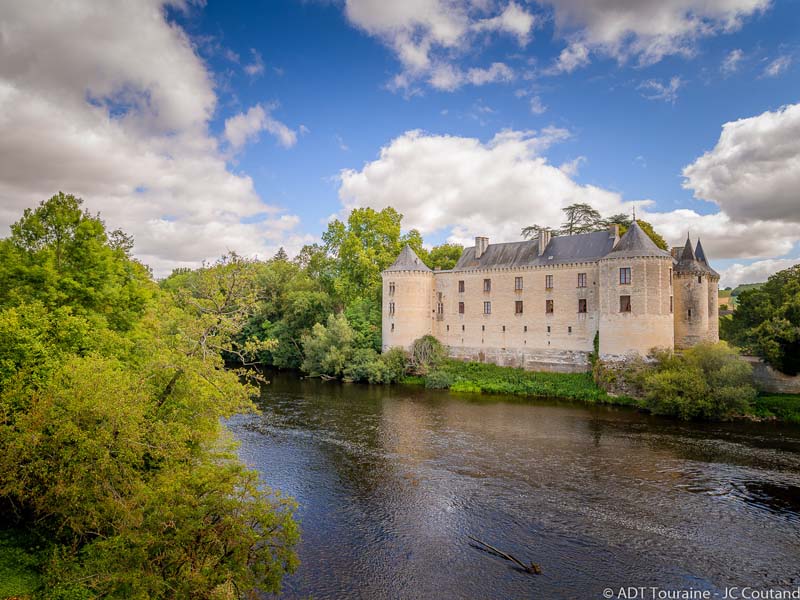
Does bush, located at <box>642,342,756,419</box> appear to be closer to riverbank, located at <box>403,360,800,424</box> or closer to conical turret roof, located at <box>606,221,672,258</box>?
riverbank, located at <box>403,360,800,424</box>

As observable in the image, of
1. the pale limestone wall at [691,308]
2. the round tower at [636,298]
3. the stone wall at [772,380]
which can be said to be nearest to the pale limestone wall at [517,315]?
the round tower at [636,298]

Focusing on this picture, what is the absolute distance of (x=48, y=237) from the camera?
15.0 meters

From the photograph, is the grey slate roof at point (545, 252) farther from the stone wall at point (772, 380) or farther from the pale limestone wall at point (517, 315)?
the stone wall at point (772, 380)

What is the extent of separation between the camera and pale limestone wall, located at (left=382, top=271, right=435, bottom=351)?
3481 cm

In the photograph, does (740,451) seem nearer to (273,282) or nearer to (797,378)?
(797,378)

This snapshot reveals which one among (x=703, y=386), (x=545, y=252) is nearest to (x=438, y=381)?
(x=545, y=252)

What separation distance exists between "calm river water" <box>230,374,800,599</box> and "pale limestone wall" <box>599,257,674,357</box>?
17.9ft

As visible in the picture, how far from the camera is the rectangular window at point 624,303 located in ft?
88.3

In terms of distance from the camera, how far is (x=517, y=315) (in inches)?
1288

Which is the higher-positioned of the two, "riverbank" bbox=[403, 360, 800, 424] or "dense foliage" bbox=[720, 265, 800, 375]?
"dense foliage" bbox=[720, 265, 800, 375]

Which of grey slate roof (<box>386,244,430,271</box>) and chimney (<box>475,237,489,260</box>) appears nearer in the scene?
grey slate roof (<box>386,244,430,271</box>)

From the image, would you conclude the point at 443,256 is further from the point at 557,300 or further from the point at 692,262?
the point at 692,262

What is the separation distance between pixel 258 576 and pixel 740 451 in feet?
58.2

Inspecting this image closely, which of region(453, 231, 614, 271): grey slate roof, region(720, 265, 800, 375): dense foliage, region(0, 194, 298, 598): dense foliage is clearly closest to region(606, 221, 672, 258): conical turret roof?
region(453, 231, 614, 271): grey slate roof
